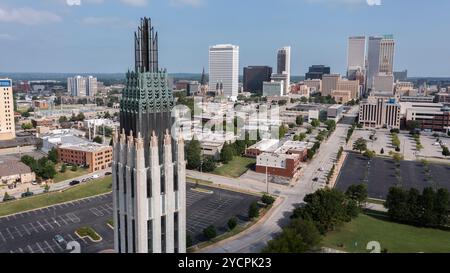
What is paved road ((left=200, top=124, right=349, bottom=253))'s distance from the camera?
24484 millimetres

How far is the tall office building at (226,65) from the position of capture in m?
132

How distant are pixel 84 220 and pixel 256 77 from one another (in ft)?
456

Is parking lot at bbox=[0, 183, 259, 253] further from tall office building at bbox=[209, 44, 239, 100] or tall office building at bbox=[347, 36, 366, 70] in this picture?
tall office building at bbox=[347, 36, 366, 70]

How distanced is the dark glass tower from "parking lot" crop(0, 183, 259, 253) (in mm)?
15762

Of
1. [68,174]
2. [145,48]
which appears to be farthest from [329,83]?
[145,48]

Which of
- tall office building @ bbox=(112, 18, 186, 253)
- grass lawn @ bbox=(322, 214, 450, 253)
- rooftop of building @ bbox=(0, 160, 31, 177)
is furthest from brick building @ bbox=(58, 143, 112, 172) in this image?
tall office building @ bbox=(112, 18, 186, 253)

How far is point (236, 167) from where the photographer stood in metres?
45.5

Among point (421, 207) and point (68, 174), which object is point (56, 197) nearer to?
point (68, 174)

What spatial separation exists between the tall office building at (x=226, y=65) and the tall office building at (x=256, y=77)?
27.7 meters

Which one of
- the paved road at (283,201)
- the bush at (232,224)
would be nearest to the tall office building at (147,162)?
the paved road at (283,201)

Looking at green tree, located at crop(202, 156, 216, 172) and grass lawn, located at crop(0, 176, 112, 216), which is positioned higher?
green tree, located at crop(202, 156, 216, 172)
